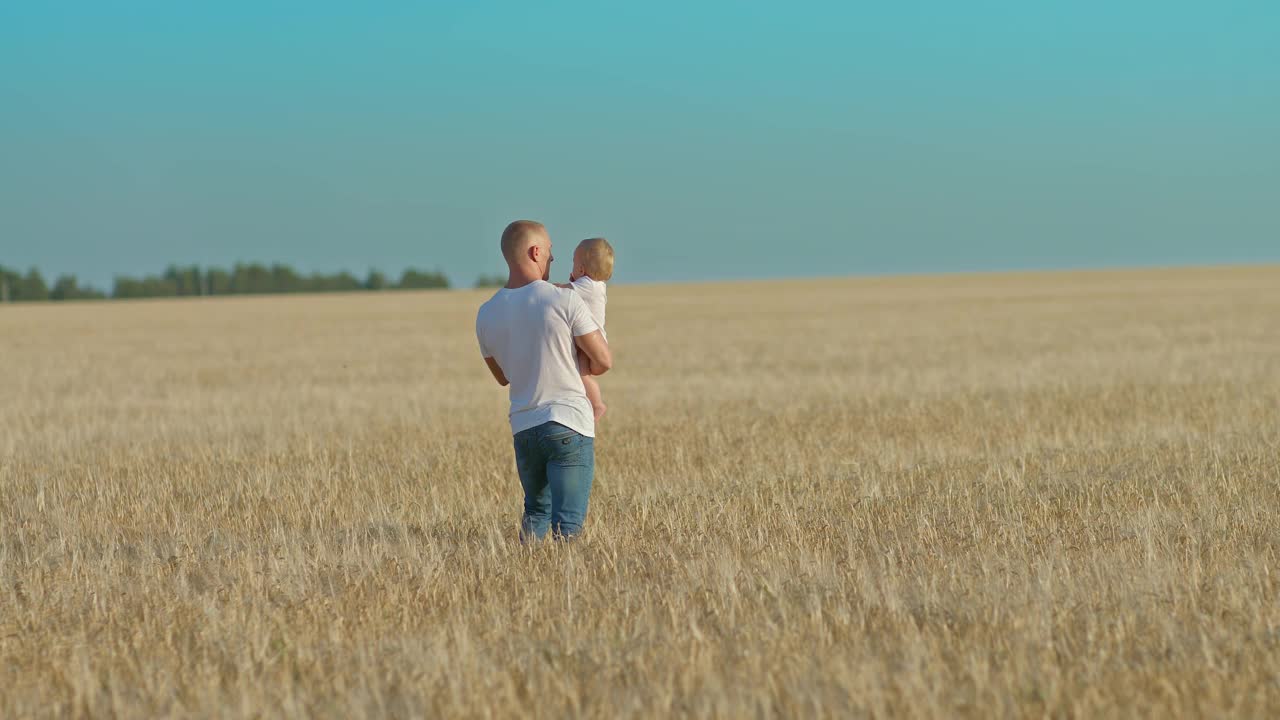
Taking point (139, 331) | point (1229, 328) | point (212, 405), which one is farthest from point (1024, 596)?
point (139, 331)

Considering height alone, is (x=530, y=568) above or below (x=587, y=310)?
below

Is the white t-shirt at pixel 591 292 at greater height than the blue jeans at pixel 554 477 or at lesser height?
greater

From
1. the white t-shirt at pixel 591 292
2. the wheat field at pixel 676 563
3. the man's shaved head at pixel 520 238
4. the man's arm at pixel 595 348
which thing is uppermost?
the man's shaved head at pixel 520 238

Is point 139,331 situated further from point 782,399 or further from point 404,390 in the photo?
point 782,399

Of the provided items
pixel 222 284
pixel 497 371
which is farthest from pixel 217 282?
pixel 497 371

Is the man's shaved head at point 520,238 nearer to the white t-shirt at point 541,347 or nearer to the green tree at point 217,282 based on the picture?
the white t-shirt at point 541,347

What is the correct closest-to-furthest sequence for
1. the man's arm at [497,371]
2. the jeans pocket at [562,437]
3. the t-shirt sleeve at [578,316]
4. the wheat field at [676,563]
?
the wheat field at [676,563] → the t-shirt sleeve at [578,316] → the jeans pocket at [562,437] → the man's arm at [497,371]

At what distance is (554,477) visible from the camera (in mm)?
6145

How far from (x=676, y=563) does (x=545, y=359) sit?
1.15 metres

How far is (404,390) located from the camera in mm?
18359

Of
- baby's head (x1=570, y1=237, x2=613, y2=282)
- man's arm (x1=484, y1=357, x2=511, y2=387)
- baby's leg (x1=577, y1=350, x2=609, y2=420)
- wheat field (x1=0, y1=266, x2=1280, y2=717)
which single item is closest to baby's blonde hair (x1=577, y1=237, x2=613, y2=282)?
baby's head (x1=570, y1=237, x2=613, y2=282)

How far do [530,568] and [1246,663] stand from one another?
9.77 ft

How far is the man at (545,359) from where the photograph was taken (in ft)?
19.4

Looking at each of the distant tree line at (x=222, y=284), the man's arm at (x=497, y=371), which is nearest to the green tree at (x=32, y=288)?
the distant tree line at (x=222, y=284)
